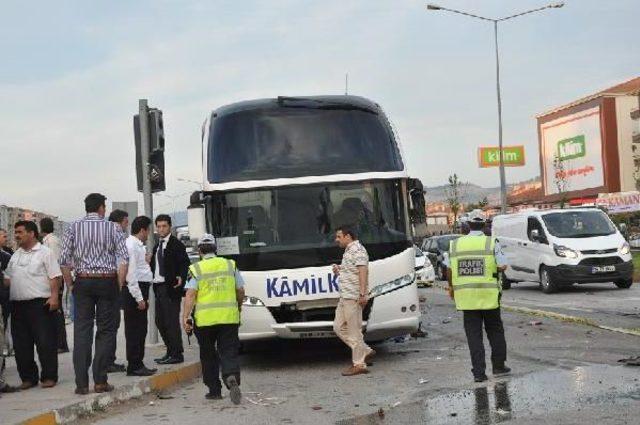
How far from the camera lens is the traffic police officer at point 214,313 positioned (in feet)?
29.4

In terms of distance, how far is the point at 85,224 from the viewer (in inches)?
360

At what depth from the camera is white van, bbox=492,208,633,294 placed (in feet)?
70.0

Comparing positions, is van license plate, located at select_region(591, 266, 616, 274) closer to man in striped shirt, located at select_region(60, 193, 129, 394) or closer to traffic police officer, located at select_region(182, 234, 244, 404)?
traffic police officer, located at select_region(182, 234, 244, 404)

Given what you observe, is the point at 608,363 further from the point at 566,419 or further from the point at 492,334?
the point at 566,419

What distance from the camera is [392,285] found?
11.2m

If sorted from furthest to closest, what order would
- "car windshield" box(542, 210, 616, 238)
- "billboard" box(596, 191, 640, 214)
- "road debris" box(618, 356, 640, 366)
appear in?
"billboard" box(596, 191, 640, 214) → "car windshield" box(542, 210, 616, 238) → "road debris" box(618, 356, 640, 366)

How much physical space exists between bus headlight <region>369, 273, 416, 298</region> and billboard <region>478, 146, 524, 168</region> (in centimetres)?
8465

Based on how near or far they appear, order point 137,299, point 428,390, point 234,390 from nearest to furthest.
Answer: point 234,390 < point 428,390 < point 137,299

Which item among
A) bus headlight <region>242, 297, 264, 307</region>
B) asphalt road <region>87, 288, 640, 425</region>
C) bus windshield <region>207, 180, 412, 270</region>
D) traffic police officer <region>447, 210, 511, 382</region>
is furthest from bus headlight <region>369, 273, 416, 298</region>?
traffic police officer <region>447, 210, 511, 382</region>

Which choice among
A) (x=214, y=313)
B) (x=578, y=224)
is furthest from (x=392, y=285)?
(x=578, y=224)

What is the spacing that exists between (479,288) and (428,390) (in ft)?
4.10

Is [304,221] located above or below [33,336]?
above

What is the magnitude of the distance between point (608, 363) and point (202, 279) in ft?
14.1

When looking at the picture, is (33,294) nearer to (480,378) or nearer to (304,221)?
(304,221)
